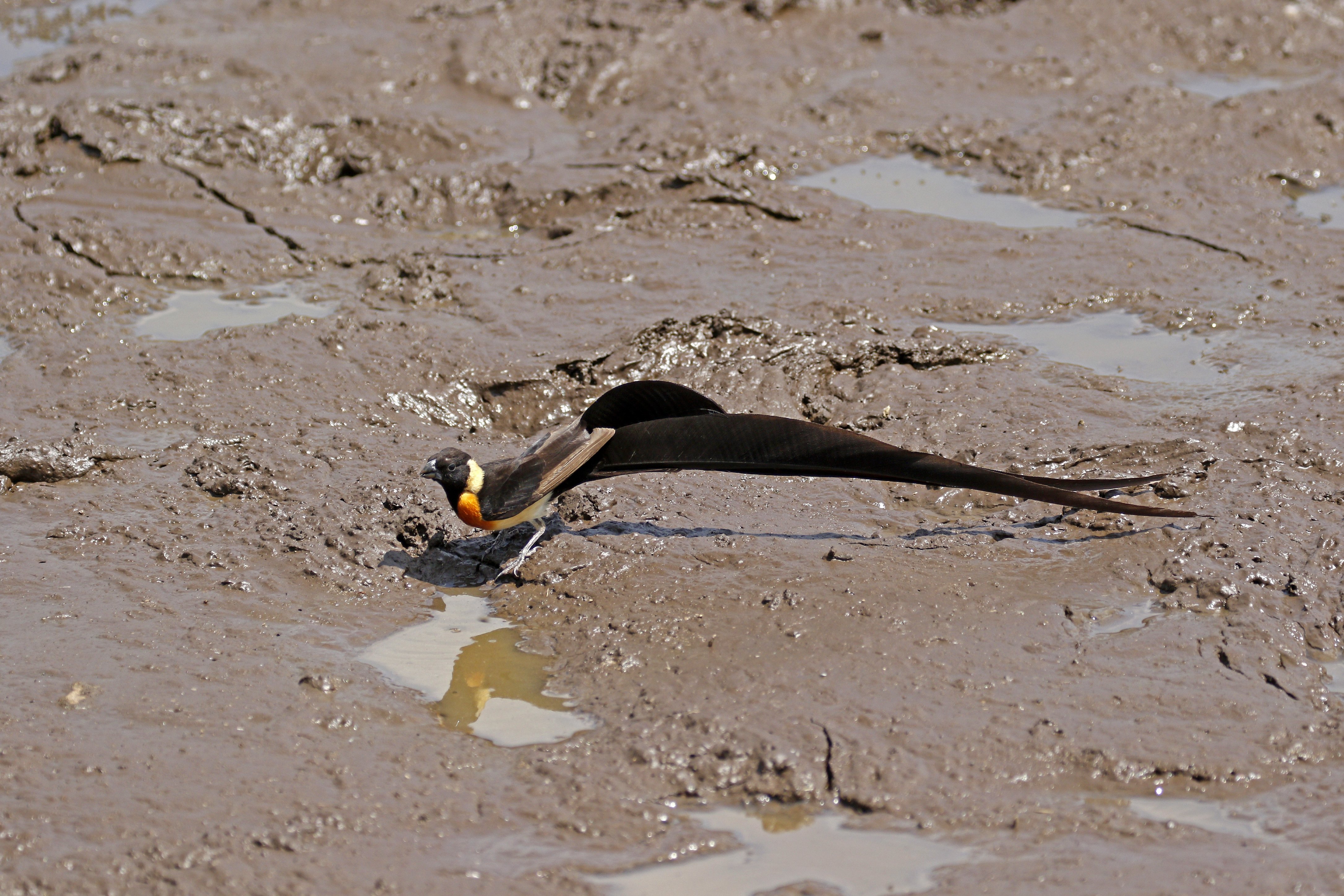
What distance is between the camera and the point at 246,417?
5.63 m

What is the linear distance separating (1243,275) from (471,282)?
4657 mm

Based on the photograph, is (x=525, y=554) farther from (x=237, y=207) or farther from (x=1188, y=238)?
(x=1188, y=238)

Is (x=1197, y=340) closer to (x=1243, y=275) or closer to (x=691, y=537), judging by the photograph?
(x=1243, y=275)

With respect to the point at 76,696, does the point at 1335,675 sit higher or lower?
higher

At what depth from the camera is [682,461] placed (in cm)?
451

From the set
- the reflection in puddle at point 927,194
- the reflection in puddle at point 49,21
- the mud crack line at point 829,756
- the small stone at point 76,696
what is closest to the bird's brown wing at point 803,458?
the mud crack line at point 829,756

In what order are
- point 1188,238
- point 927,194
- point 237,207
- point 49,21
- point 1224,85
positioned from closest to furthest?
point 1188,238 → point 237,207 → point 927,194 → point 1224,85 → point 49,21

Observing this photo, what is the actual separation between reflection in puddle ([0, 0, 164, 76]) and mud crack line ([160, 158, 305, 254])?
10.5ft

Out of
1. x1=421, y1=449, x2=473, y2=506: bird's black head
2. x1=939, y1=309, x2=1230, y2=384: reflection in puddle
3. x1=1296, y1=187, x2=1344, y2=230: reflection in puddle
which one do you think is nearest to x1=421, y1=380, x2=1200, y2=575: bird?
x1=421, y1=449, x2=473, y2=506: bird's black head

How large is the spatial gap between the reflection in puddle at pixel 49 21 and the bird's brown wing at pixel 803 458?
Result: 839 cm

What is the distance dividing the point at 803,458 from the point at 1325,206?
18.3 ft

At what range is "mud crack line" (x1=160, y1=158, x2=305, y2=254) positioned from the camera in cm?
732

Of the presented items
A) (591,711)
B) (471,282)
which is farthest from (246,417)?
(591,711)

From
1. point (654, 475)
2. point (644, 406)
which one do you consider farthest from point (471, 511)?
point (654, 475)
